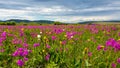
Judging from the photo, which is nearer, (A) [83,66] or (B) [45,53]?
(A) [83,66]

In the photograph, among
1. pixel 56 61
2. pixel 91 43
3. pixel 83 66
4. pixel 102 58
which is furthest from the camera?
pixel 91 43

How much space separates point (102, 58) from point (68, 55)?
700 mm

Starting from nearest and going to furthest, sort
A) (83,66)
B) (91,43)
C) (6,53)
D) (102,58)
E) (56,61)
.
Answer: (83,66) → (56,61) → (102,58) → (6,53) → (91,43)

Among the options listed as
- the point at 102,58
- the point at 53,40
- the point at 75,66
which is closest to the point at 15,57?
the point at 75,66

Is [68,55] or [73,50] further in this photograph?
[73,50]

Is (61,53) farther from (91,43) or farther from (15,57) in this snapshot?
(91,43)

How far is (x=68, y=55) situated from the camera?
5.77 meters

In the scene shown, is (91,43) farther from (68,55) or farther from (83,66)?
(83,66)

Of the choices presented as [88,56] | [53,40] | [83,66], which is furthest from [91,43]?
[83,66]

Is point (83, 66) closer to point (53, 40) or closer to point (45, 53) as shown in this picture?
point (45, 53)

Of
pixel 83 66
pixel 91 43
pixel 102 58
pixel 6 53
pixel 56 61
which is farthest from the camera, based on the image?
pixel 91 43

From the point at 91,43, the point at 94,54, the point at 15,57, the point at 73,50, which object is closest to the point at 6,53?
the point at 15,57

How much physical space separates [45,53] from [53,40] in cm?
261

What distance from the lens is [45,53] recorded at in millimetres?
5430
